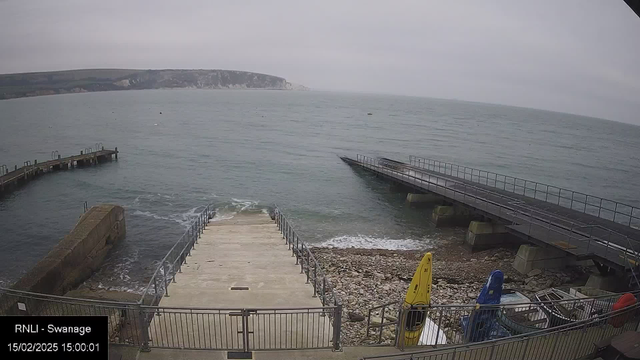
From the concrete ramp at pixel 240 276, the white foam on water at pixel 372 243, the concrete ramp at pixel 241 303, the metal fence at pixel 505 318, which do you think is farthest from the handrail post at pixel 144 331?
the white foam on water at pixel 372 243

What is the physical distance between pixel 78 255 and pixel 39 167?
28.2 metres

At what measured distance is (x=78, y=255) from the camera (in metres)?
18.9

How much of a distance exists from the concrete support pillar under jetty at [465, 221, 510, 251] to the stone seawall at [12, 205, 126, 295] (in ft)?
69.6

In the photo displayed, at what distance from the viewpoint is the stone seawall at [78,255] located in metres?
16.1

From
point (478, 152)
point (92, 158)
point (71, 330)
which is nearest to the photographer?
point (71, 330)

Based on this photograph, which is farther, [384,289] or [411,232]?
[411,232]

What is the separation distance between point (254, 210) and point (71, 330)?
2685cm

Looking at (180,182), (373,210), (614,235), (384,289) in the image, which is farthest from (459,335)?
(180,182)

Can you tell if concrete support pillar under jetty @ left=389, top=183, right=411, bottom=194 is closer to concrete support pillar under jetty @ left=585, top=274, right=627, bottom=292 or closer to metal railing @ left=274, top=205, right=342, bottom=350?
metal railing @ left=274, top=205, right=342, bottom=350

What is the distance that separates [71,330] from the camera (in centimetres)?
560

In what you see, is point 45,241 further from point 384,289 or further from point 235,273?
point 384,289

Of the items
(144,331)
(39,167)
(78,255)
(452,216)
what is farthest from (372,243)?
(39,167)

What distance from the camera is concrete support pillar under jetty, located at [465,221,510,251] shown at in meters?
23.3

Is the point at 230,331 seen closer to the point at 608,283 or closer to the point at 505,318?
the point at 505,318
